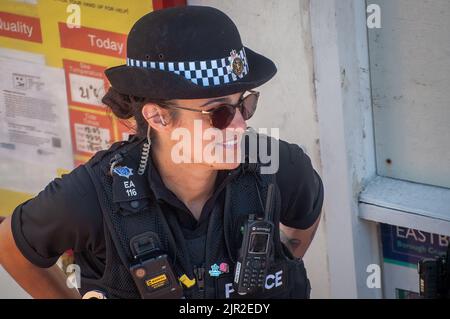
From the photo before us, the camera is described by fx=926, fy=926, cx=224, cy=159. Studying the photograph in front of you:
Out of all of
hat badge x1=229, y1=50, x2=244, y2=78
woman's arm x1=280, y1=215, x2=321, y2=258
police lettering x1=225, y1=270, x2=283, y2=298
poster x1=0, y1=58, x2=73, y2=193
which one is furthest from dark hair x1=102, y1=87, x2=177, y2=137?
poster x1=0, y1=58, x2=73, y2=193

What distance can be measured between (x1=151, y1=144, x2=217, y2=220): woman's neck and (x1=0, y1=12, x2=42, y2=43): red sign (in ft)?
4.64

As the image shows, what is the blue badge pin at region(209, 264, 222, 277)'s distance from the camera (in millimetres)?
2898

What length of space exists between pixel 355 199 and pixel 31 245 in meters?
1.39

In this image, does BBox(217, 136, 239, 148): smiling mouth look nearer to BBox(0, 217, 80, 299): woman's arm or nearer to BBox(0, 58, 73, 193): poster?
BBox(0, 217, 80, 299): woman's arm

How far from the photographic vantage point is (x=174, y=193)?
2.94m

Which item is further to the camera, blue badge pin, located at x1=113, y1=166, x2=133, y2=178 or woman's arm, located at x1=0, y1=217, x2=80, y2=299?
woman's arm, located at x1=0, y1=217, x2=80, y2=299

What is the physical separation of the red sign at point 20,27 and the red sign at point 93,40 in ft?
0.49

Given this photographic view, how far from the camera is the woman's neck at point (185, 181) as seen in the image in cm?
296

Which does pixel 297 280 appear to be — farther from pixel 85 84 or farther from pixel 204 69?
pixel 85 84

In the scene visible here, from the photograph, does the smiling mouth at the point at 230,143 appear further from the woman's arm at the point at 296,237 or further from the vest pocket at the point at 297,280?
the woman's arm at the point at 296,237

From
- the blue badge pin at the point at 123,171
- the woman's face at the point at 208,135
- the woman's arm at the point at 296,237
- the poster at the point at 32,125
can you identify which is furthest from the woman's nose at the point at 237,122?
the poster at the point at 32,125

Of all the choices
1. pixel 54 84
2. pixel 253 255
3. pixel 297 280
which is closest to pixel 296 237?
pixel 297 280

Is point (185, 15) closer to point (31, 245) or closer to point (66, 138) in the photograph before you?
point (31, 245)

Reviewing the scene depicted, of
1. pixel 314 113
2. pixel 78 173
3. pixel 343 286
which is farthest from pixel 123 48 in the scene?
pixel 343 286
